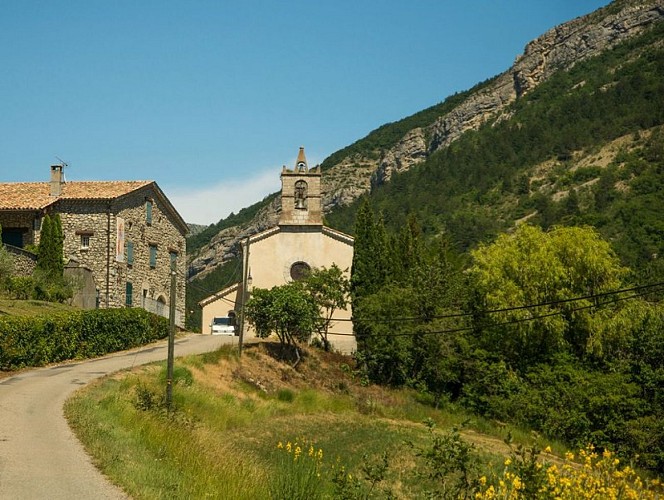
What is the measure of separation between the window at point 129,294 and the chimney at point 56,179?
679 centimetres

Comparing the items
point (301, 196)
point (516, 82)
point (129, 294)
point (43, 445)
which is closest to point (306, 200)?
point (301, 196)

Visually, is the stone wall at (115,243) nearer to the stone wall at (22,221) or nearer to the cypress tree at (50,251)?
the stone wall at (22,221)

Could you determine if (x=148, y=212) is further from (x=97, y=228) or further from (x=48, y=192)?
(x=48, y=192)

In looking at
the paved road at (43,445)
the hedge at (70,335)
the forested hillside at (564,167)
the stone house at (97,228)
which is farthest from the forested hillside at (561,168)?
the paved road at (43,445)

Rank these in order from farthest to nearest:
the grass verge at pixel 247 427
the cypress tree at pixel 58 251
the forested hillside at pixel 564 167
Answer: the forested hillside at pixel 564 167 < the cypress tree at pixel 58 251 < the grass verge at pixel 247 427

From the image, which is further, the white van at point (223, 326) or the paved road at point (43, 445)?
the white van at point (223, 326)

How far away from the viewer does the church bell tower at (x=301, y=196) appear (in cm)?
4762

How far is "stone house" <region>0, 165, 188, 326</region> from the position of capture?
4319cm

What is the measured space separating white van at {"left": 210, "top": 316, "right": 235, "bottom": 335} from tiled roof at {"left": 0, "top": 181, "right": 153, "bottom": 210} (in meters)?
9.89

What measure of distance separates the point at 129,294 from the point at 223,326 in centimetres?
661

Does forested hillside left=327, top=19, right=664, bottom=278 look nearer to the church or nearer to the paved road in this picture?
the church

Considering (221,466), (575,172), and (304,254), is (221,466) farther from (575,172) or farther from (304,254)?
(575,172)

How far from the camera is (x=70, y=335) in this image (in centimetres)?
3025

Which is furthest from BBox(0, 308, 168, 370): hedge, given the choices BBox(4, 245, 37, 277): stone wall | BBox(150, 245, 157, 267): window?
BBox(150, 245, 157, 267): window
